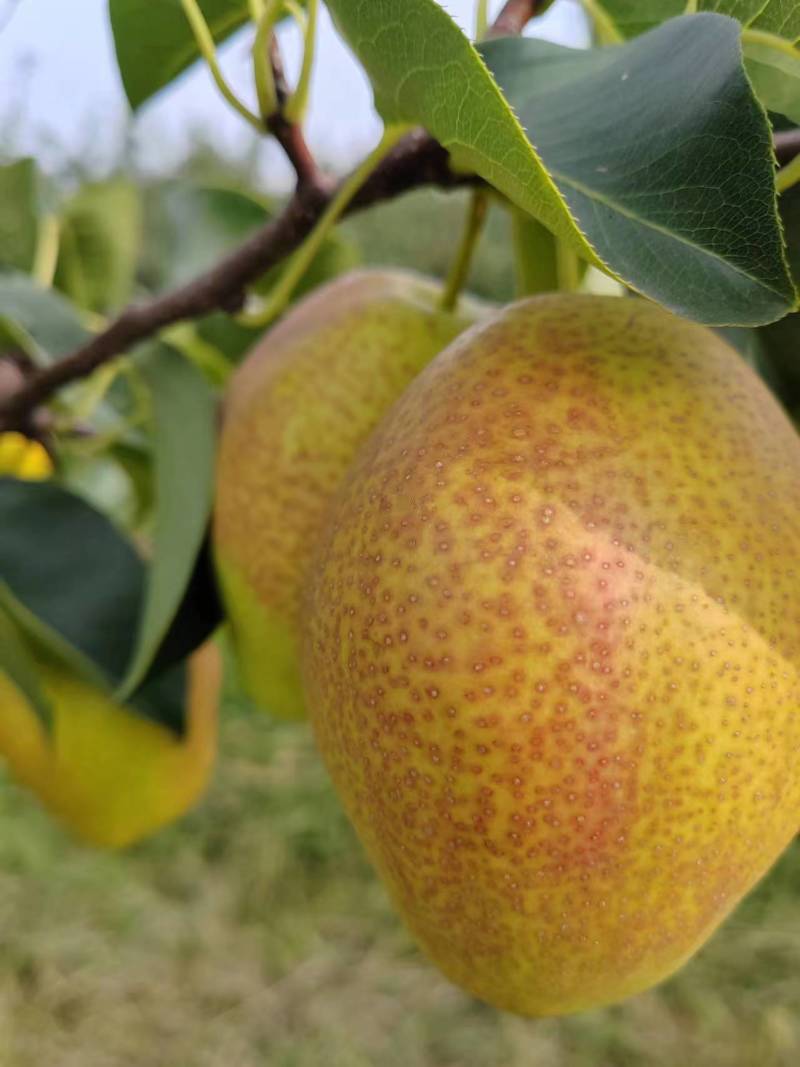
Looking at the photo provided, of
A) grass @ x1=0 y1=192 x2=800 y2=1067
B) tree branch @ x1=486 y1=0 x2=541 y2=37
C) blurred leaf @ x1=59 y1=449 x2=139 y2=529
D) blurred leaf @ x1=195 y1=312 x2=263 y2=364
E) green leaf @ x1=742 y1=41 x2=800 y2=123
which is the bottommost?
grass @ x1=0 y1=192 x2=800 y2=1067

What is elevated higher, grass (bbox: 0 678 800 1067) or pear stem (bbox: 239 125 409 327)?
pear stem (bbox: 239 125 409 327)

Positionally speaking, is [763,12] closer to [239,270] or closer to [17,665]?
[239,270]

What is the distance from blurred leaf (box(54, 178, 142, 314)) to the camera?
1.00 metres

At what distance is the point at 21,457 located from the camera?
0.90 meters

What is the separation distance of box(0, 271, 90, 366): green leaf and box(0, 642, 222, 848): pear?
199mm

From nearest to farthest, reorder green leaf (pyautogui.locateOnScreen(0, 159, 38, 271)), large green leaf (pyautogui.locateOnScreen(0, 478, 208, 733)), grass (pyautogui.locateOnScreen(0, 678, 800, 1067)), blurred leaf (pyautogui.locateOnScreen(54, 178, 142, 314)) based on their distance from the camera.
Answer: large green leaf (pyautogui.locateOnScreen(0, 478, 208, 733)) < green leaf (pyautogui.locateOnScreen(0, 159, 38, 271)) < blurred leaf (pyautogui.locateOnScreen(54, 178, 142, 314)) < grass (pyautogui.locateOnScreen(0, 678, 800, 1067))

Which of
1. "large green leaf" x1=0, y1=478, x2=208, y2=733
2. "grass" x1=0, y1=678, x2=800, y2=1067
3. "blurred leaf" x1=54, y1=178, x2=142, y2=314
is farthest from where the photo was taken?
"grass" x1=0, y1=678, x2=800, y2=1067

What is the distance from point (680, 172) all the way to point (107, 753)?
549 millimetres

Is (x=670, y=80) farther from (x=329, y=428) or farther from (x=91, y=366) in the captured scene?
(x=91, y=366)

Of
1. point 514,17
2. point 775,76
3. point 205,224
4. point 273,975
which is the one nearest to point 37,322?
point 205,224

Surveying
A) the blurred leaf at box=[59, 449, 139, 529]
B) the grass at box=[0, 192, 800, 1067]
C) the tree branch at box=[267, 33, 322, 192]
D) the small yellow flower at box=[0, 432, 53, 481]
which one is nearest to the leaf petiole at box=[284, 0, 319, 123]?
the tree branch at box=[267, 33, 322, 192]

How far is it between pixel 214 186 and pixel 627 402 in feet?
2.02

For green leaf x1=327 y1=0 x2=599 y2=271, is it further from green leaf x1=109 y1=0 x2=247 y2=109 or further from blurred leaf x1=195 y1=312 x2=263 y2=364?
blurred leaf x1=195 y1=312 x2=263 y2=364

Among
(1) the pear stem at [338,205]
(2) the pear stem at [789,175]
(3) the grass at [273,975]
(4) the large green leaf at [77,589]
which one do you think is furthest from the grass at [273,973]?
(2) the pear stem at [789,175]
